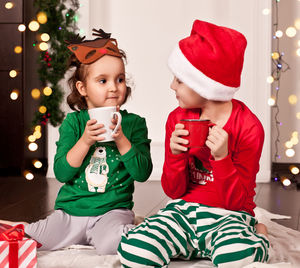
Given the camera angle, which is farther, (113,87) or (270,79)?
(270,79)

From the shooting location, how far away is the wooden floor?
1.98m

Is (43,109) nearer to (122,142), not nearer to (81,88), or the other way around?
(81,88)

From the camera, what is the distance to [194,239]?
1.35 metres

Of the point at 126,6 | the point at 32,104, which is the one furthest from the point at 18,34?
the point at 126,6

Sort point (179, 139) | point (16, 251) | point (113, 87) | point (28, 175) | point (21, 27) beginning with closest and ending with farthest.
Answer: point (16, 251), point (179, 139), point (113, 87), point (28, 175), point (21, 27)

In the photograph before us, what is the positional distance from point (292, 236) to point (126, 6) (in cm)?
192

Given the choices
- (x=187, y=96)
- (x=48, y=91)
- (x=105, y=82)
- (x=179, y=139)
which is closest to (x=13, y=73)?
(x=48, y=91)

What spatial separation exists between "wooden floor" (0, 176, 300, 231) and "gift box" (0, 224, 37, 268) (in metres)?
0.69

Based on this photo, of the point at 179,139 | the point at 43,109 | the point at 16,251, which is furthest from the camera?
the point at 43,109

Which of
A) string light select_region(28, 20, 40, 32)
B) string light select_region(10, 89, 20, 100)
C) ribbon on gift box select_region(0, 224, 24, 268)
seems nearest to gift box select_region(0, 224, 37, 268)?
ribbon on gift box select_region(0, 224, 24, 268)

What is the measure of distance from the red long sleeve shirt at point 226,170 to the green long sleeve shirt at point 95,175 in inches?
6.1

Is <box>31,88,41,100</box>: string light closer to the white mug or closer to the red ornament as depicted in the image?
the red ornament

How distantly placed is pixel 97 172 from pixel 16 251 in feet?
1.52

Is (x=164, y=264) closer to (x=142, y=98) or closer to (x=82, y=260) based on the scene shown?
(x=82, y=260)
